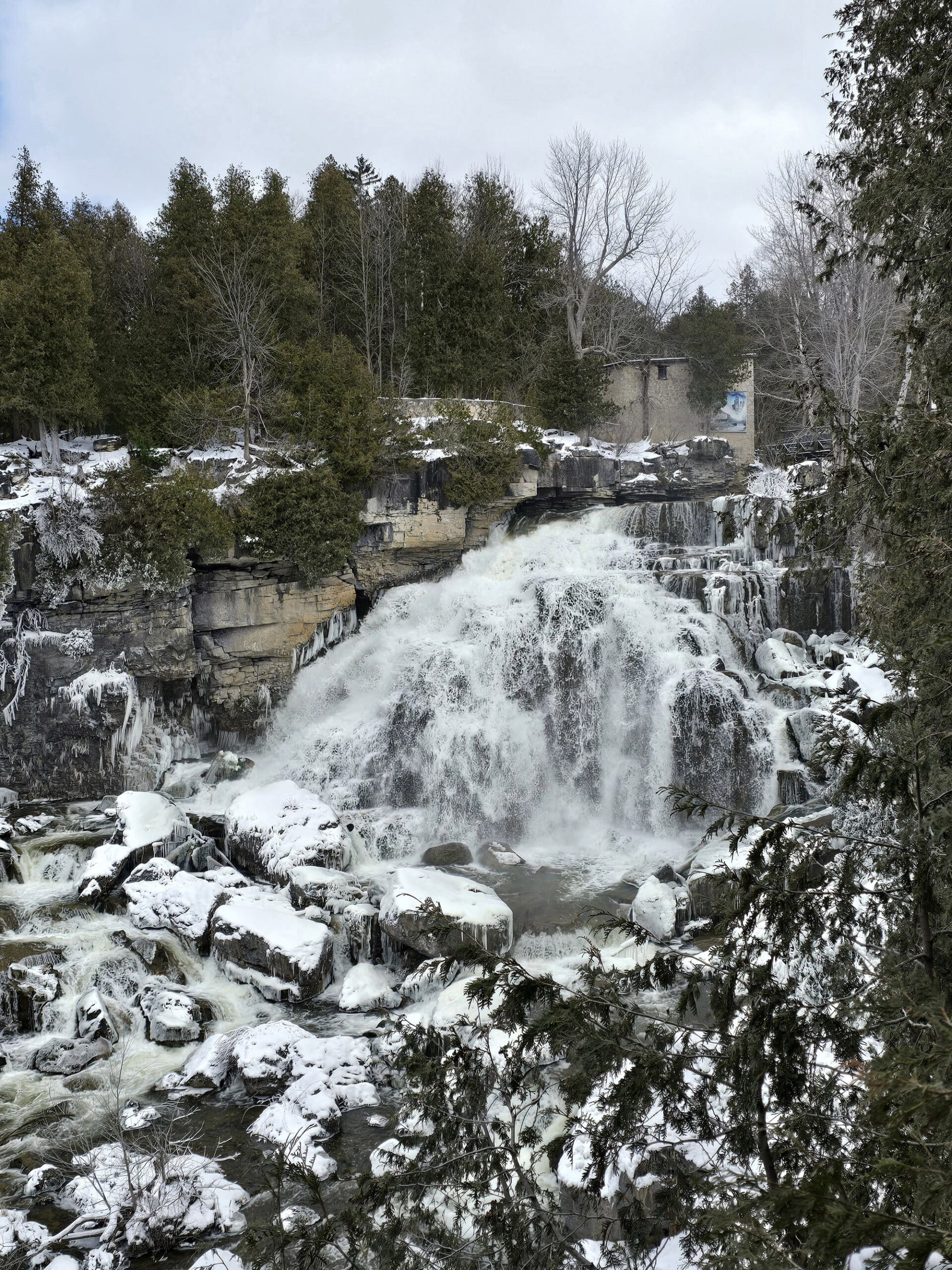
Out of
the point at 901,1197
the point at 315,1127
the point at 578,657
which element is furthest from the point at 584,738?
the point at 901,1197

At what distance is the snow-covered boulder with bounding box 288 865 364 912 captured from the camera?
40.8 ft

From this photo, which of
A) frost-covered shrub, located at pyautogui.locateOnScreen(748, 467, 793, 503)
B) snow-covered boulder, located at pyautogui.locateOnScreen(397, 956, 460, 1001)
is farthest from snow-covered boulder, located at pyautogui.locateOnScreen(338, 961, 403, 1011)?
frost-covered shrub, located at pyautogui.locateOnScreen(748, 467, 793, 503)

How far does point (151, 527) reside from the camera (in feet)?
53.3

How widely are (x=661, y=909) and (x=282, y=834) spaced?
5728 millimetres

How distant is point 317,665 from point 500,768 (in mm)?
5256

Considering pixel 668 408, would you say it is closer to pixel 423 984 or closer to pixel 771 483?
pixel 771 483

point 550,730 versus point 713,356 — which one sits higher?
point 713,356

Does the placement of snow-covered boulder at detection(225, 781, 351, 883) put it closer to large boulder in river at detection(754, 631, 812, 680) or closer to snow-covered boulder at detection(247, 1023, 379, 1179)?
snow-covered boulder at detection(247, 1023, 379, 1179)

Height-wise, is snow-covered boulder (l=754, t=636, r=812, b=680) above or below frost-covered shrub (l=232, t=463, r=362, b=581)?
below

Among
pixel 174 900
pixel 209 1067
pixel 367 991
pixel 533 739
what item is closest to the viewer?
pixel 209 1067

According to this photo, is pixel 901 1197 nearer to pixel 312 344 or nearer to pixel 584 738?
pixel 584 738

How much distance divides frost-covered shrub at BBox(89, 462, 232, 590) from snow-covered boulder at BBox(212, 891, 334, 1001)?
6988mm

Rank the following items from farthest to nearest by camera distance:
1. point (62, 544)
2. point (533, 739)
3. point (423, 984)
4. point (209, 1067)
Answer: point (533, 739), point (62, 544), point (423, 984), point (209, 1067)

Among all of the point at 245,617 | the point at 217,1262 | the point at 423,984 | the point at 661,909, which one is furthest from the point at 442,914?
the point at 245,617
